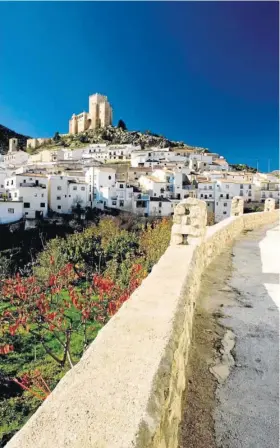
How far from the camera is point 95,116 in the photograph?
378 feet

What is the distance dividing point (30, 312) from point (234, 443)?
63.0 ft

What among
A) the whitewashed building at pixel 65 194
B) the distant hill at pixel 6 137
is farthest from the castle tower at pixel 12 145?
the whitewashed building at pixel 65 194

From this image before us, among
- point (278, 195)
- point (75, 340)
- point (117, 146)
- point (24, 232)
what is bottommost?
point (75, 340)

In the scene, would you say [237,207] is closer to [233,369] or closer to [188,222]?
[188,222]

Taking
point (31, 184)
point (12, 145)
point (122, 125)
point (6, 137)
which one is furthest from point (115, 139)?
point (31, 184)

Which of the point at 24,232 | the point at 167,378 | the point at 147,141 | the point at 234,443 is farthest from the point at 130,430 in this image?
the point at 147,141

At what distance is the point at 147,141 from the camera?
101625 millimetres

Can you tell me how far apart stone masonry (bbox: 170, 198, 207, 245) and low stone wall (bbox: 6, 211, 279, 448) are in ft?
11.0

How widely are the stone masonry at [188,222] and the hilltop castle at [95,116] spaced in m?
112

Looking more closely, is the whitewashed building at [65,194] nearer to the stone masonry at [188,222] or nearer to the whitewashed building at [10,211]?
the whitewashed building at [10,211]

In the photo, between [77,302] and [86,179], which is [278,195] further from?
[77,302]

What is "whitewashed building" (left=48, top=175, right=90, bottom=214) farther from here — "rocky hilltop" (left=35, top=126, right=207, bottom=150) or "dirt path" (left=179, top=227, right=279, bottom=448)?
"rocky hilltop" (left=35, top=126, right=207, bottom=150)

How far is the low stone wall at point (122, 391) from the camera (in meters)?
1.30

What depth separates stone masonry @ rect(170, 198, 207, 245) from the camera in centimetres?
621
